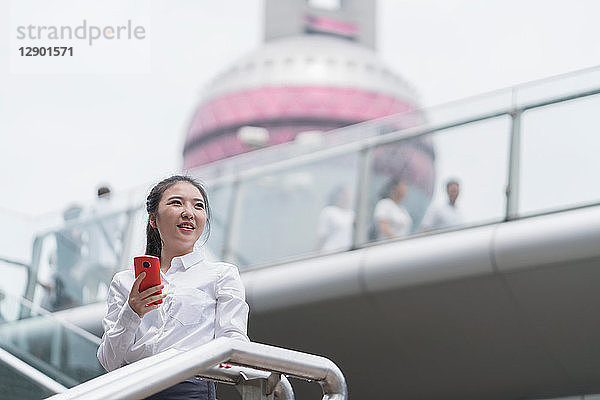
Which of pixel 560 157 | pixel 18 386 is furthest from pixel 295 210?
pixel 18 386

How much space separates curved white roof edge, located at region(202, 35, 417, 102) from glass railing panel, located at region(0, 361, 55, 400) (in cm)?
3179

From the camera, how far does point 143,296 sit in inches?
125

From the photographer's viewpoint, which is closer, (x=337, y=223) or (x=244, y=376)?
(x=244, y=376)

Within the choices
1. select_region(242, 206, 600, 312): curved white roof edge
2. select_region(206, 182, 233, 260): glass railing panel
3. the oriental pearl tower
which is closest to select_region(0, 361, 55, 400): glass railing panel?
select_region(242, 206, 600, 312): curved white roof edge

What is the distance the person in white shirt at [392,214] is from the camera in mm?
8273

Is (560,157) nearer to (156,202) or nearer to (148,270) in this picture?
(156,202)

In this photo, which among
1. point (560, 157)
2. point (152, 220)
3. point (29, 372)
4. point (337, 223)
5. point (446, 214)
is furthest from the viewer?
point (337, 223)

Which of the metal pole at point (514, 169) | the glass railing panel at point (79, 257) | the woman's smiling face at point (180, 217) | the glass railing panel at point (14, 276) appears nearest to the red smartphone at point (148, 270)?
the woman's smiling face at point (180, 217)

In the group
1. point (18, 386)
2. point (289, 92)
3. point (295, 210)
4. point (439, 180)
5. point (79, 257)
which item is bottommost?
point (18, 386)

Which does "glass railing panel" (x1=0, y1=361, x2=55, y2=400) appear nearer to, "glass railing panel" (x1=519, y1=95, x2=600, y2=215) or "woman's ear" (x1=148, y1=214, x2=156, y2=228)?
"woman's ear" (x1=148, y1=214, x2=156, y2=228)

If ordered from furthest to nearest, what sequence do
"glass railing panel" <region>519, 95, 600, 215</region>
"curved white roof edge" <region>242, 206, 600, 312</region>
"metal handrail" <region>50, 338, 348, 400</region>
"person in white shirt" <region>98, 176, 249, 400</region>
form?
"glass railing panel" <region>519, 95, 600, 215</region>, "curved white roof edge" <region>242, 206, 600, 312</region>, "person in white shirt" <region>98, 176, 249, 400</region>, "metal handrail" <region>50, 338, 348, 400</region>

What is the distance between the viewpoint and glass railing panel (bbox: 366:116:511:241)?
311 inches

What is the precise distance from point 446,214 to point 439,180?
0.38 meters

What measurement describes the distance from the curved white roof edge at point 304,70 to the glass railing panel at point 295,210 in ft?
92.5
